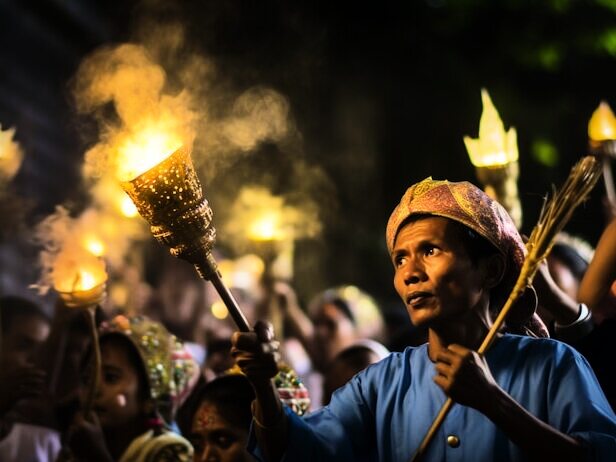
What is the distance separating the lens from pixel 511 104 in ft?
43.3

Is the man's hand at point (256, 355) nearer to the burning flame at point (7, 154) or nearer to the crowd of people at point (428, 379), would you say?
the crowd of people at point (428, 379)

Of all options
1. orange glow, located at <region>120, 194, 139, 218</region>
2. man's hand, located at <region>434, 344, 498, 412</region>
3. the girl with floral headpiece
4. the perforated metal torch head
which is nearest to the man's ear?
man's hand, located at <region>434, 344, 498, 412</region>

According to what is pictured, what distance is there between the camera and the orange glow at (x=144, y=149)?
13.4ft

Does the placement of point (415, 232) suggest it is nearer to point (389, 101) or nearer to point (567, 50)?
point (567, 50)

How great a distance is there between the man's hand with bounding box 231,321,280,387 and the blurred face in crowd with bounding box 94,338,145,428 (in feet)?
8.60

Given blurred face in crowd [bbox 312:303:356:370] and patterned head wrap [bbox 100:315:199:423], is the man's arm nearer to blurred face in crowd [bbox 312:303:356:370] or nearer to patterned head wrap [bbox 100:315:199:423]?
patterned head wrap [bbox 100:315:199:423]

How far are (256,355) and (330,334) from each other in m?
5.27

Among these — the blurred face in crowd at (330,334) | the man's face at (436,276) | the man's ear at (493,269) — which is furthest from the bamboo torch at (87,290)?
the blurred face in crowd at (330,334)

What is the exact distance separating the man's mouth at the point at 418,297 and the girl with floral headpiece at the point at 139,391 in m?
2.45

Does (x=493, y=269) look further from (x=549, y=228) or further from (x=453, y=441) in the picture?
(x=453, y=441)

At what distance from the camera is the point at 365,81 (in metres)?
16.6

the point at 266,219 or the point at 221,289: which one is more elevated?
the point at 266,219

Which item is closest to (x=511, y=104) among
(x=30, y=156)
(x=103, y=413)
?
(x=30, y=156)

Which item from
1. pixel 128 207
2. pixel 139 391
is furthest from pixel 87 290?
pixel 128 207
